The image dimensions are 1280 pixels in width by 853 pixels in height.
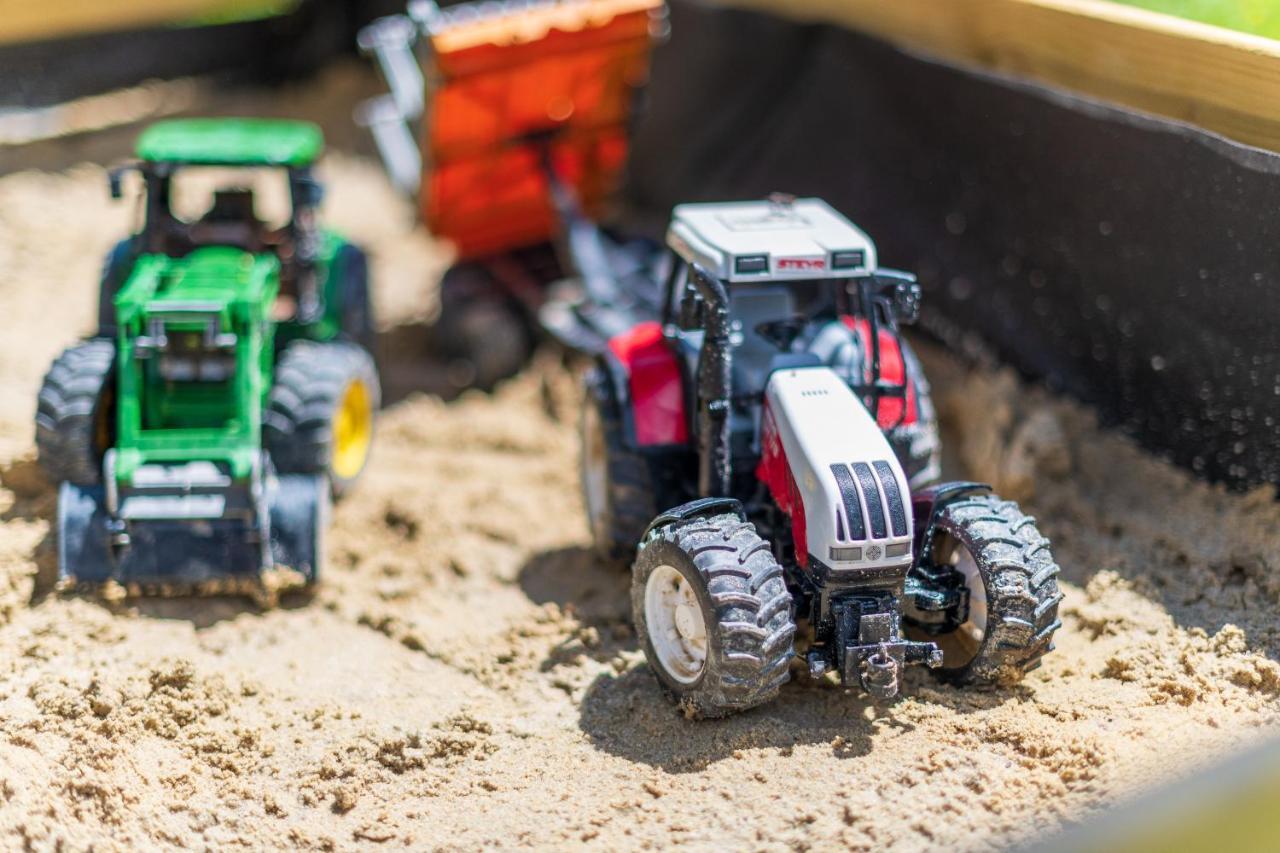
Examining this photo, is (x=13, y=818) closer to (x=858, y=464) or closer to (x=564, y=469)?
(x=858, y=464)

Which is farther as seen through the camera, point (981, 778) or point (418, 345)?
point (418, 345)

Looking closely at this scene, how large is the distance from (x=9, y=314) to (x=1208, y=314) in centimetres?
699

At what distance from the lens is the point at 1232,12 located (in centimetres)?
616

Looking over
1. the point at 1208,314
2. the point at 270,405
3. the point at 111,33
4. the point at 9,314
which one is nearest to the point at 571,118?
the point at 270,405

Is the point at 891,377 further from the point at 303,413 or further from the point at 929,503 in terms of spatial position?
the point at 303,413

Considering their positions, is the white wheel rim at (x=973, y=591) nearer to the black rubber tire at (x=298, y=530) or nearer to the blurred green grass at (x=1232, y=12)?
the black rubber tire at (x=298, y=530)

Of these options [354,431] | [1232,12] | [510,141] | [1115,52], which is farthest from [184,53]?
[1232,12]

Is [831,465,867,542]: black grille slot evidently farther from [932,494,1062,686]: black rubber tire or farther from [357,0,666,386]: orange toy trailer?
[357,0,666,386]: orange toy trailer

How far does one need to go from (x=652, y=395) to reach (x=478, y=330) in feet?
9.95

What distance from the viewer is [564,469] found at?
Answer: 727cm

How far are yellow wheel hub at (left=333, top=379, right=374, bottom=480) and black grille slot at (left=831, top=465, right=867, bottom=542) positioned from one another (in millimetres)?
3041

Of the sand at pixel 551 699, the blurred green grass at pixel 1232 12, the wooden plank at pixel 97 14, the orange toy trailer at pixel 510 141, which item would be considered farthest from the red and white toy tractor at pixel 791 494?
the wooden plank at pixel 97 14

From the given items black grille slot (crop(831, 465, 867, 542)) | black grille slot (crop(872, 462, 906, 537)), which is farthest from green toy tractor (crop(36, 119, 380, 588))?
black grille slot (crop(872, 462, 906, 537))

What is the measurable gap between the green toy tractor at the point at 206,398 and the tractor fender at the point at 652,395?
1.48 m
